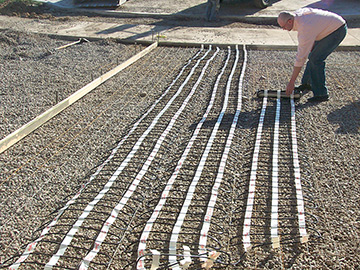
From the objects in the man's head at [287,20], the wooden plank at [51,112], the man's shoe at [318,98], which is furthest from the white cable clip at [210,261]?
the man's shoe at [318,98]

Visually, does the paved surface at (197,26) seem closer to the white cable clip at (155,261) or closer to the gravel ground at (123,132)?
the gravel ground at (123,132)

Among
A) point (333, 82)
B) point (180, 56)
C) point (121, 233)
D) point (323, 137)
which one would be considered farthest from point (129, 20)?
point (121, 233)

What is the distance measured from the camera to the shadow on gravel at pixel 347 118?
457 centimetres

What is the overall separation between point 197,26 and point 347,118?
7372 millimetres

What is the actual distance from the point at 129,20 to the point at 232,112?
26.2 feet

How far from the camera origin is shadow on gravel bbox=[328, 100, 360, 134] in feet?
15.0

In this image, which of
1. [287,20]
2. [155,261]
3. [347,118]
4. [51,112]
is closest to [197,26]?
[287,20]

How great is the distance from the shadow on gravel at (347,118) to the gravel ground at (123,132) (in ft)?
0.04

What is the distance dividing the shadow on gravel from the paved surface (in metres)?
3.96

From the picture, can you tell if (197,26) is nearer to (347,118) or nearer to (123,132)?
(347,118)

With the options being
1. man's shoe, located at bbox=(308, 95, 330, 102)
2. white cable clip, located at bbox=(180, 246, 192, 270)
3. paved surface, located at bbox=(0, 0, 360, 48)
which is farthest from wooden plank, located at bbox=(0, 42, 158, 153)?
man's shoe, located at bbox=(308, 95, 330, 102)

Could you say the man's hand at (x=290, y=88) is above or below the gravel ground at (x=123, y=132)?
above

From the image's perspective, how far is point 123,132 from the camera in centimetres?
459

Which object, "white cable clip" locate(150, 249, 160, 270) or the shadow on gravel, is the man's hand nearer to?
the shadow on gravel
